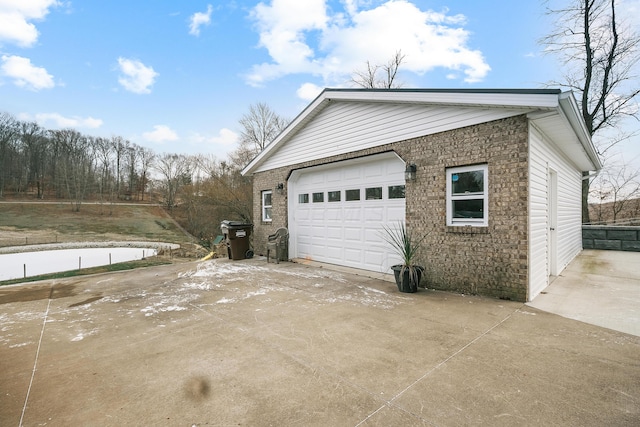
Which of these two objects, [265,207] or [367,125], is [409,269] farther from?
[265,207]

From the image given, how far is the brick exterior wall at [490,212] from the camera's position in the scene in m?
4.43

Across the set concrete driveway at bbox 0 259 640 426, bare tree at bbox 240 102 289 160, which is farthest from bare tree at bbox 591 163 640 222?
bare tree at bbox 240 102 289 160

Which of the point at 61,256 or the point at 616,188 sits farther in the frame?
the point at 616,188

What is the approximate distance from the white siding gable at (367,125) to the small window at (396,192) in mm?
981

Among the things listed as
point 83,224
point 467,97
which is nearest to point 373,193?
point 467,97

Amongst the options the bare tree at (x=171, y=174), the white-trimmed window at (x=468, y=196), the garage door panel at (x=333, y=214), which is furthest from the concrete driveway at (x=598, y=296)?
the bare tree at (x=171, y=174)

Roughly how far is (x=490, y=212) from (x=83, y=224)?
36800 mm

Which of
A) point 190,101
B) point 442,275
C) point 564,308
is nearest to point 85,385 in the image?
point 442,275

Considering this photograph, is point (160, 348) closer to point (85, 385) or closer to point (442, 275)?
point (85, 385)

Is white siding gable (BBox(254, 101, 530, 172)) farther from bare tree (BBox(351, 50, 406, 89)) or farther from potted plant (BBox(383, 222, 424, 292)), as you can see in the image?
bare tree (BBox(351, 50, 406, 89))

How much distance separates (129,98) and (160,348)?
1937 cm

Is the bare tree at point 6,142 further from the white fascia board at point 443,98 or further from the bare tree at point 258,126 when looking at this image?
the white fascia board at point 443,98

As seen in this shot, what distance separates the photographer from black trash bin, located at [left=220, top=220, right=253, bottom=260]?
9219mm

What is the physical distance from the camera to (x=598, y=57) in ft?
43.1
